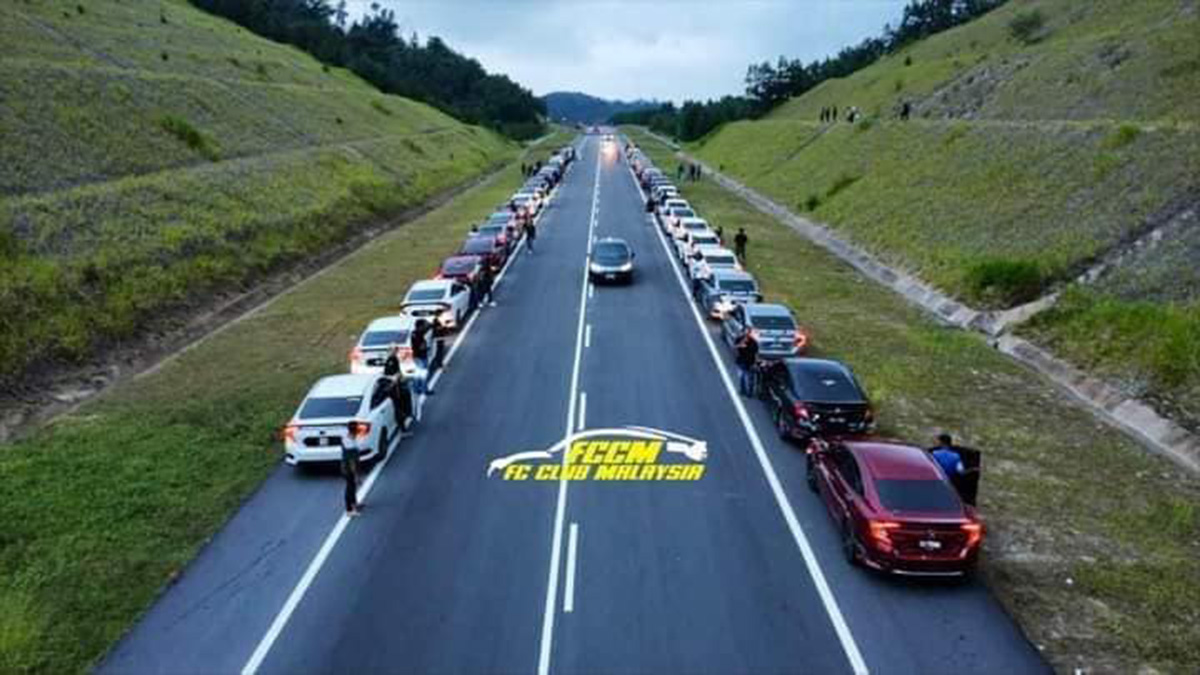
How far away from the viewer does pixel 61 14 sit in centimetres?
5784

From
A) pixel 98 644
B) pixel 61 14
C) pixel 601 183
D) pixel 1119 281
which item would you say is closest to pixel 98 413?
pixel 98 644

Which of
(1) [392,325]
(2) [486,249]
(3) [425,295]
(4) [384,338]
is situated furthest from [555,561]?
(2) [486,249]

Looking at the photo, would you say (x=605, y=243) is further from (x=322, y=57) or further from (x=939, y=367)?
(x=322, y=57)

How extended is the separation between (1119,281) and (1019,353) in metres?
3.48

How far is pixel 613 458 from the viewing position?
16.4m

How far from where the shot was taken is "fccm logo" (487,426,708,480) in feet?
51.3

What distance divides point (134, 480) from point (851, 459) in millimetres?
11814

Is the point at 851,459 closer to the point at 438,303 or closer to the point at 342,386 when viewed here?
the point at 342,386

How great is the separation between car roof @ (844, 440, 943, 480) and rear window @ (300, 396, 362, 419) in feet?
27.9

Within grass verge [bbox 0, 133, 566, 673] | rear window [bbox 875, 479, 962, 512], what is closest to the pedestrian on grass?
grass verge [bbox 0, 133, 566, 673]

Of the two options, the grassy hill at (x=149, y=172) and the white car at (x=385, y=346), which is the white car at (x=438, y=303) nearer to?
the white car at (x=385, y=346)

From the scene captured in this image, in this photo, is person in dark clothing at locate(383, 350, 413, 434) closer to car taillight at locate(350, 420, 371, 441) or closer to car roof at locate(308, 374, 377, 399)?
car roof at locate(308, 374, 377, 399)

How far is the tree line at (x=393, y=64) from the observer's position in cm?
11344

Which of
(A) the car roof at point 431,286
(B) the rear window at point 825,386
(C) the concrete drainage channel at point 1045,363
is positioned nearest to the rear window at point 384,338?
(A) the car roof at point 431,286
